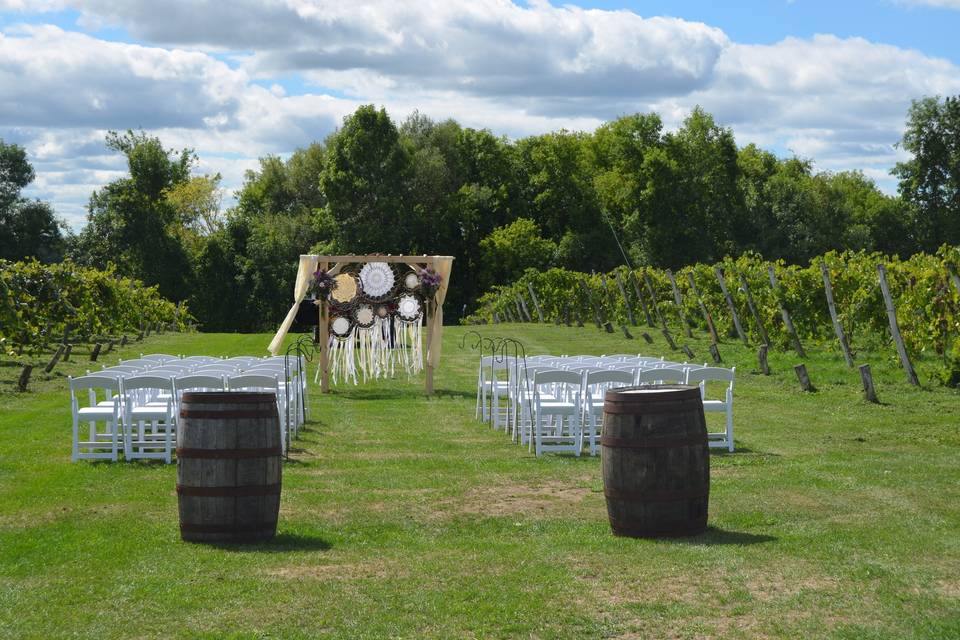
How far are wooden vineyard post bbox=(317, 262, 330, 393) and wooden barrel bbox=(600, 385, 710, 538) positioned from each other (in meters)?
11.8

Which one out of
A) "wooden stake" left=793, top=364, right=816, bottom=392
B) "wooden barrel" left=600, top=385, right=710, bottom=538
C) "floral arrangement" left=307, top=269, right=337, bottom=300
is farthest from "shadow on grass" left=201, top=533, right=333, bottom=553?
"wooden stake" left=793, top=364, right=816, bottom=392

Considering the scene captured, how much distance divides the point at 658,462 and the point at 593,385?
6637 mm

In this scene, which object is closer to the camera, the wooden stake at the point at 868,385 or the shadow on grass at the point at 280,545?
the shadow on grass at the point at 280,545

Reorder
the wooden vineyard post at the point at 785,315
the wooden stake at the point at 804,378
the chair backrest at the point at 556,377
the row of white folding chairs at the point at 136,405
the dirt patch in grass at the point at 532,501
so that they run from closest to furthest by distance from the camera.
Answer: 1. the dirt patch in grass at the point at 532,501
2. the row of white folding chairs at the point at 136,405
3. the chair backrest at the point at 556,377
4. the wooden stake at the point at 804,378
5. the wooden vineyard post at the point at 785,315

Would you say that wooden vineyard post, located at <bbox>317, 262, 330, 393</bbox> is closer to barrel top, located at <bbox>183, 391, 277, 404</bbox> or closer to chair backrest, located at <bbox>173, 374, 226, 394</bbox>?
chair backrest, located at <bbox>173, 374, 226, 394</bbox>

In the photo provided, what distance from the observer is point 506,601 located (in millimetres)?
6535

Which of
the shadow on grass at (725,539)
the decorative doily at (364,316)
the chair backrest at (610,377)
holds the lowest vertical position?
the shadow on grass at (725,539)

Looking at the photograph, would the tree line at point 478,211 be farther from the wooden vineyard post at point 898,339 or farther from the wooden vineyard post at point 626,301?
the wooden vineyard post at point 898,339

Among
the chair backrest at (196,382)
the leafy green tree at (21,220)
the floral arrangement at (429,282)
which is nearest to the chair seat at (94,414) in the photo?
the chair backrest at (196,382)

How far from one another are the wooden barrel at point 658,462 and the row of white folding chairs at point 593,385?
385 centimetres

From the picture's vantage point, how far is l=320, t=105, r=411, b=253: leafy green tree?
55156 mm

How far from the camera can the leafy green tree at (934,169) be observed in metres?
60.8

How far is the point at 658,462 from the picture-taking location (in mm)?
8039

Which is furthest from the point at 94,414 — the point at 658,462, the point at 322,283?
the point at 322,283
